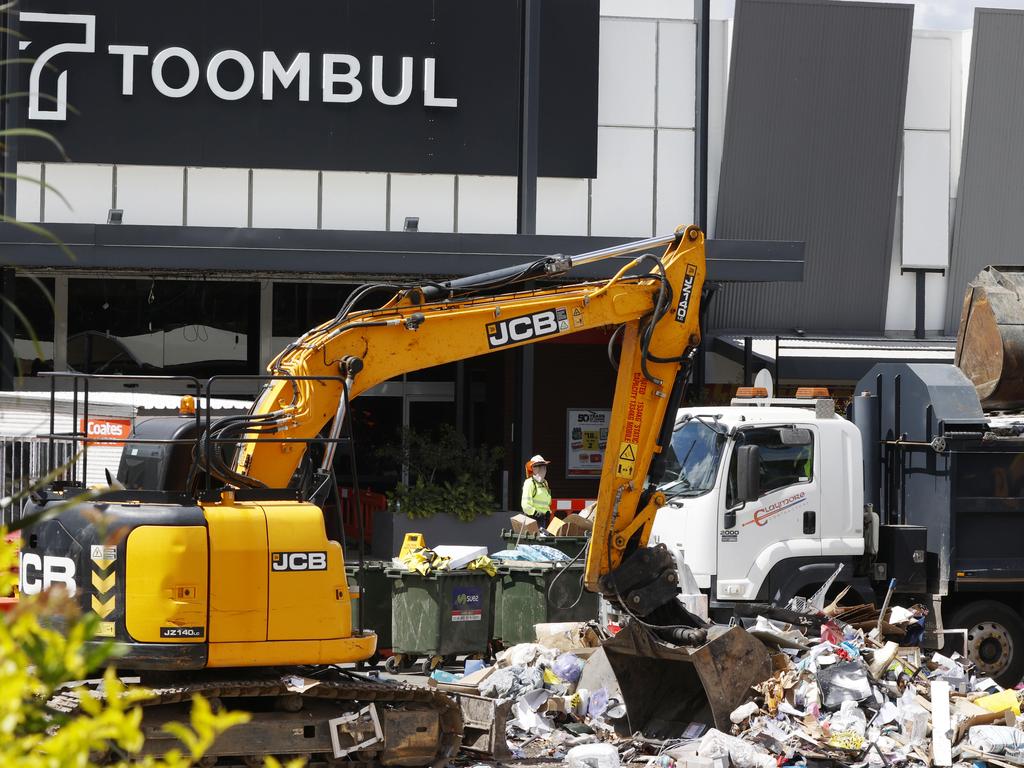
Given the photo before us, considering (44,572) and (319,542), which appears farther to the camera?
(319,542)

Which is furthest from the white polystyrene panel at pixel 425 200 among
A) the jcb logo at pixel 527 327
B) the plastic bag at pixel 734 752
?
the plastic bag at pixel 734 752

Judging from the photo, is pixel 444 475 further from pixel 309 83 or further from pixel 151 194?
pixel 309 83

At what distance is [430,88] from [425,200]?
1.85 m

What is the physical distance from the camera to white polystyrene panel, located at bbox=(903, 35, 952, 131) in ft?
81.9

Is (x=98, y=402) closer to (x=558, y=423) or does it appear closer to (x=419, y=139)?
(x=419, y=139)

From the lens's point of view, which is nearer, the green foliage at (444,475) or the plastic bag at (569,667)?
the plastic bag at (569,667)

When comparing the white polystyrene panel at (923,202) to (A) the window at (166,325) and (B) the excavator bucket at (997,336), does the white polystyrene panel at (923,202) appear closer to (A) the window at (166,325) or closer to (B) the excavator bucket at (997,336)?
(B) the excavator bucket at (997,336)

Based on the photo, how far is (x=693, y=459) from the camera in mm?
13094

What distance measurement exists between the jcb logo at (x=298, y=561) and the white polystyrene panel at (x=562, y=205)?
15566 millimetres

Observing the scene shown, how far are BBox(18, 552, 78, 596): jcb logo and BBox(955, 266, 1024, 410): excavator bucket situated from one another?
896cm

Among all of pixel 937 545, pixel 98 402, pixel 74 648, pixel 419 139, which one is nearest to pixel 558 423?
pixel 419 139

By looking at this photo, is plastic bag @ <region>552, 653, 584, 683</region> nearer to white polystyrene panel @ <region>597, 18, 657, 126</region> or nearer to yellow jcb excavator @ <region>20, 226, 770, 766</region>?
yellow jcb excavator @ <region>20, 226, 770, 766</region>

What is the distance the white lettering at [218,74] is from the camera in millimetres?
22156

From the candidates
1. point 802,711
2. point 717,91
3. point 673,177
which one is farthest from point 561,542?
point 717,91
